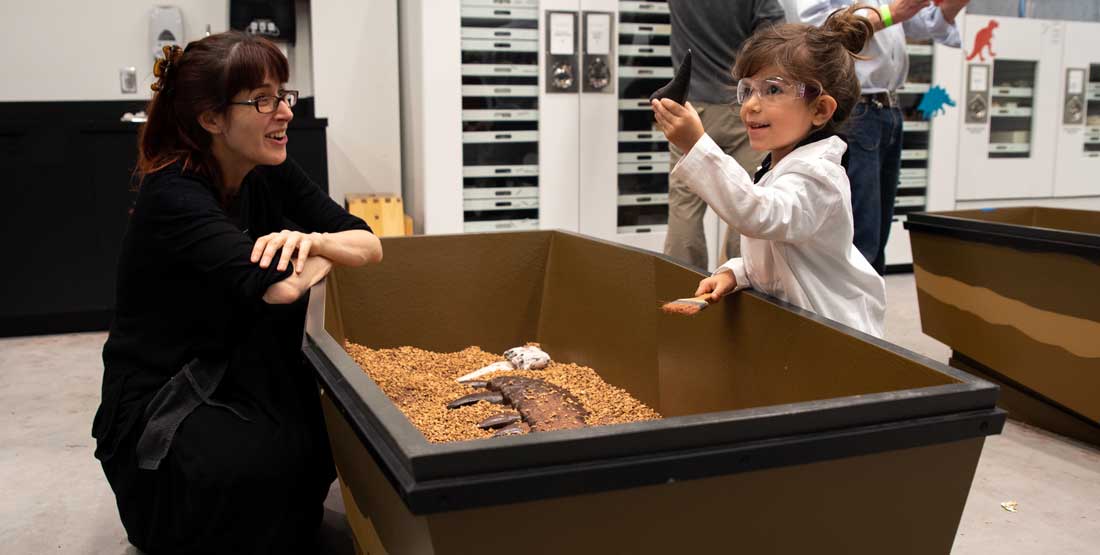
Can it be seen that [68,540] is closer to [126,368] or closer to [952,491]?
[126,368]

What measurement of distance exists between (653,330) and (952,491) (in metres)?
1.12

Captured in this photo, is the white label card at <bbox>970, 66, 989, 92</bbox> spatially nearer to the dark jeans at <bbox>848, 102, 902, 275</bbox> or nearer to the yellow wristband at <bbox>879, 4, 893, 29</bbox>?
the dark jeans at <bbox>848, 102, 902, 275</bbox>

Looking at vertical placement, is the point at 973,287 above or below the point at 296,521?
above

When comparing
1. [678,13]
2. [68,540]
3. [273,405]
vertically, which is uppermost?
[678,13]

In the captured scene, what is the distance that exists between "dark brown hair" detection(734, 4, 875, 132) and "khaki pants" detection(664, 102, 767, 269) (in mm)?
1497

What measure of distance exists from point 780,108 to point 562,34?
2946mm

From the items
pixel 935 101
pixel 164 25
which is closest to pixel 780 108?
pixel 935 101

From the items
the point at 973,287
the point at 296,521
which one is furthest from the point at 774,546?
the point at 973,287

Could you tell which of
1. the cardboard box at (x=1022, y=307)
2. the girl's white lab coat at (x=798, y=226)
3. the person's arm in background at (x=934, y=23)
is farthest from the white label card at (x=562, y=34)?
the girl's white lab coat at (x=798, y=226)

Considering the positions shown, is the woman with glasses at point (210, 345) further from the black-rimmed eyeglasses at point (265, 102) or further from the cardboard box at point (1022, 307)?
the cardboard box at point (1022, 307)

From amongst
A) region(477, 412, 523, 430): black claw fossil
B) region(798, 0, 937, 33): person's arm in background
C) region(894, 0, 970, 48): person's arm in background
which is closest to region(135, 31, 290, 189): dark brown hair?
region(477, 412, 523, 430): black claw fossil

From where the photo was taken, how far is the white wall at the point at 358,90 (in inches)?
192

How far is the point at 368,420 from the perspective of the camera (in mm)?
1167

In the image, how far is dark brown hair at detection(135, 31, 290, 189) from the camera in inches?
73.2
